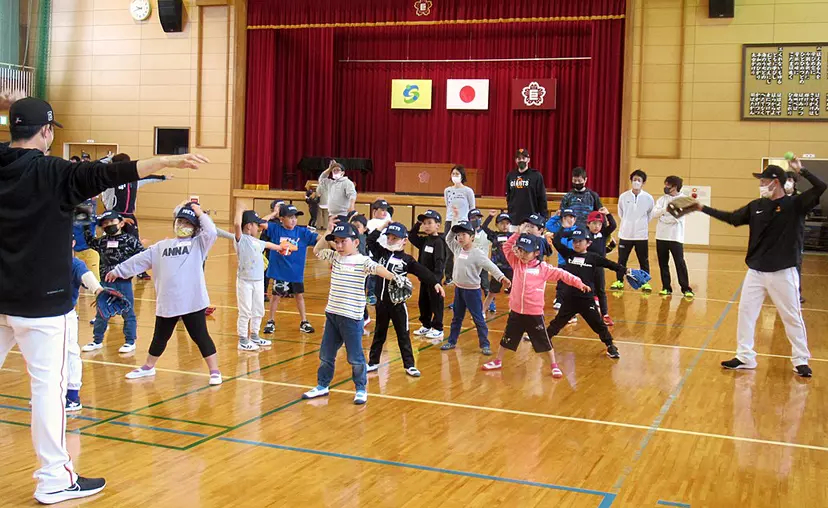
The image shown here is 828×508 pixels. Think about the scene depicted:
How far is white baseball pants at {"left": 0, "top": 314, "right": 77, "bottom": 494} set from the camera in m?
4.57

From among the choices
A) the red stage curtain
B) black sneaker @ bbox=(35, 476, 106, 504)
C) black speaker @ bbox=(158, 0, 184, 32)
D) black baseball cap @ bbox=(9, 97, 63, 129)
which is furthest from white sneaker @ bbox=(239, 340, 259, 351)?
black speaker @ bbox=(158, 0, 184, 32)

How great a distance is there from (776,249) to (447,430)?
12.8ft

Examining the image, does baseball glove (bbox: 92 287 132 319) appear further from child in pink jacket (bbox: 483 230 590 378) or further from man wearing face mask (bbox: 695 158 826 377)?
man wearing face mask (bbox: 695 158 826 377)

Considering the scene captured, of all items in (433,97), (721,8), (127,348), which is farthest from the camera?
(433,97)

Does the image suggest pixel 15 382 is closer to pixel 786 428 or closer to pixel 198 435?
pixel 198 435

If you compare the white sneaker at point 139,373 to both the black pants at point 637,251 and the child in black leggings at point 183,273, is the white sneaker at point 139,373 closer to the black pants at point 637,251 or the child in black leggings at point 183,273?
the child in black leggings at point 183,273

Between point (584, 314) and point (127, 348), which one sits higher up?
point (584, 314)

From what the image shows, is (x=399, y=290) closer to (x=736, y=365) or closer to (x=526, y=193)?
(x=736, y=365)

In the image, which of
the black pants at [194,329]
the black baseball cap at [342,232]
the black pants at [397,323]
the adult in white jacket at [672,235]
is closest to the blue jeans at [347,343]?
the black baseball cap at [342,232]

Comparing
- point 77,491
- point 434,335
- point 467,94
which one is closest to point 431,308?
point 434,335

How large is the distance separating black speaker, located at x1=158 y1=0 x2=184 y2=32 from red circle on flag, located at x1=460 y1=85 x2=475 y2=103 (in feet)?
28.3

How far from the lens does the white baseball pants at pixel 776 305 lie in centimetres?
822

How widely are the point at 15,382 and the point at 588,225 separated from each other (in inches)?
272

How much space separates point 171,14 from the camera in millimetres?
25891
